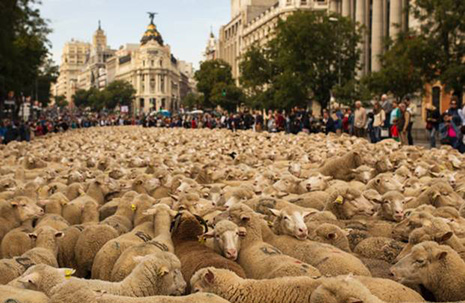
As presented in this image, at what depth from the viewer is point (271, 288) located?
4.64 metres

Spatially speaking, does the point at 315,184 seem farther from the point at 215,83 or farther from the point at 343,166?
the point at 215,83

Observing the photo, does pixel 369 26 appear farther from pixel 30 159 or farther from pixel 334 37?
pixel 30 159

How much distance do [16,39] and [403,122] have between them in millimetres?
27535

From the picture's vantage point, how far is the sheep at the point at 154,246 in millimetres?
5465

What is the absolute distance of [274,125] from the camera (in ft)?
124

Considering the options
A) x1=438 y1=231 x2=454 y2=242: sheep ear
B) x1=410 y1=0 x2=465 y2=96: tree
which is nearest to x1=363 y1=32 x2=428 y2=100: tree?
x1=410 y1=0 x2=465 y2=96: tree

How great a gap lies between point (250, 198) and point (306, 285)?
4.08 m

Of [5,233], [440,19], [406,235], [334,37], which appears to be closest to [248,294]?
[406,235]

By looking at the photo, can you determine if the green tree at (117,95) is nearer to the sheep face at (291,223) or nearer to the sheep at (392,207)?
the sheep at (392,207)

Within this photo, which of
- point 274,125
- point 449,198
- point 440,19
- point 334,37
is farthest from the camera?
point 334,37

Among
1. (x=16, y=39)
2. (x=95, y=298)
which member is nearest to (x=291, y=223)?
(x=95, y=298)

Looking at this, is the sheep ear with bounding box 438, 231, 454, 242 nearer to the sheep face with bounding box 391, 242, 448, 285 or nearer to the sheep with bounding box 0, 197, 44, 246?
the sheep face with bounding box 391, 242, 448, 285

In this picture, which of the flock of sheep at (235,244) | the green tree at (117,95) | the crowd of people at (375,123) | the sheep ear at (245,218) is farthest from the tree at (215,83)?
the sheep ear at (245,218)

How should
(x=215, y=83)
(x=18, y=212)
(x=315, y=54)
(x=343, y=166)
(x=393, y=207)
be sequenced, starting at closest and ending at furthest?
(x=393, y=207)
(x=18, y=212)
(x=343, y=166)
(x=315, y=54)
(x=215, y=83)
